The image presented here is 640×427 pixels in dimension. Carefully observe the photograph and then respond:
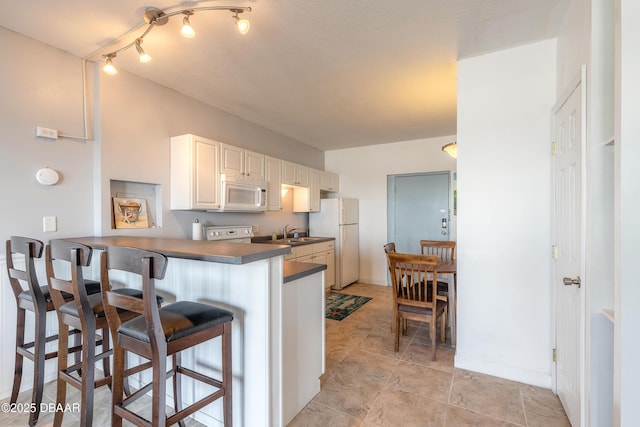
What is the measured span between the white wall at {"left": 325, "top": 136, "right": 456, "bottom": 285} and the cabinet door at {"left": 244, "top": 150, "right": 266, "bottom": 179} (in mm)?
2158

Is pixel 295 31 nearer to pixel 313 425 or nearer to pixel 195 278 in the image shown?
pixel 195 278

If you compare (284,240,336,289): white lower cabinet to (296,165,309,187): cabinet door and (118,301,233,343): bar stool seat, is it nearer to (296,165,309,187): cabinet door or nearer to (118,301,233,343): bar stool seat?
(296,165,309,187): cabinet door

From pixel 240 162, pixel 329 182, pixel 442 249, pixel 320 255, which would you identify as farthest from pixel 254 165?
pixel 442 249

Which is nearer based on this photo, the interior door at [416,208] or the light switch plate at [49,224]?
the light switch plate at [49,224]

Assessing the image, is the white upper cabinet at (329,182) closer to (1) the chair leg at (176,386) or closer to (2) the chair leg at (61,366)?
(1) the chair leg at (176,386)

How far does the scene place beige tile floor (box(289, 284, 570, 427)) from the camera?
1.76m

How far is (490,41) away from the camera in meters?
2.13

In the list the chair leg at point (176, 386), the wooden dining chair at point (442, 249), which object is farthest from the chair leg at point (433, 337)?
the chair leg at point (176, 386)

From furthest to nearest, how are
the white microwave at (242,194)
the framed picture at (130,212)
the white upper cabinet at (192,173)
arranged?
1. the white microwave at (242,194)
2. the white upper cabinet at (192,173)
3. the framed picture at (130,212)

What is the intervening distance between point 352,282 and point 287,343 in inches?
144

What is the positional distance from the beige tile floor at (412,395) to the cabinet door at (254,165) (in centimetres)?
218

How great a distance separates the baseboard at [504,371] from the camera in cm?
210

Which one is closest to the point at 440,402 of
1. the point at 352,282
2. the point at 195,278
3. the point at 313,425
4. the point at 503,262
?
the point at 313,425

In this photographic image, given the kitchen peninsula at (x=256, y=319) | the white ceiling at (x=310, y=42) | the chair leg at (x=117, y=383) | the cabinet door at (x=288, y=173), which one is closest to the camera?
the chair leg at (x=117, y=383)
